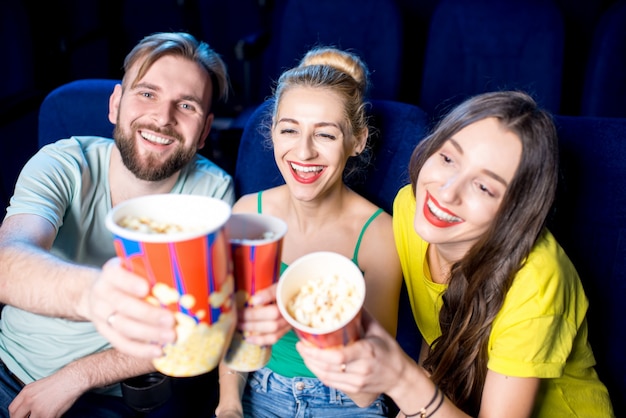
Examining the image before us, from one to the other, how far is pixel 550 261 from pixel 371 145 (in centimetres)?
62

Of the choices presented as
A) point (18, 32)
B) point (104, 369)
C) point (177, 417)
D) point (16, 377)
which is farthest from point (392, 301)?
point (18, 32)

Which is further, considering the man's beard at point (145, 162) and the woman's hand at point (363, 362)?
the man's beard at point (145, 162)

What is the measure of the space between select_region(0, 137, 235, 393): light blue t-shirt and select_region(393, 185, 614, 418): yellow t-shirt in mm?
857

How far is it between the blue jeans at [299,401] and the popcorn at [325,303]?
59 centimetres

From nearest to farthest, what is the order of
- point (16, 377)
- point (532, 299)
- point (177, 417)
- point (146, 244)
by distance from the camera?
point (146, 244) → point (532, 299) → point (177, 417) → point (16, 377)

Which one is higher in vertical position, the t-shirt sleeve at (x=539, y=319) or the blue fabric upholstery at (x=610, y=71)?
the blue fabric upholstery at (x=610, y=71)

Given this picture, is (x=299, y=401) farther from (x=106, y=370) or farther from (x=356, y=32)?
(x=356, y=32)

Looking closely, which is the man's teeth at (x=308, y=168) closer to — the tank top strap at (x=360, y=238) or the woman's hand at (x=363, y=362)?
the tank top strap at (x=360, y=238)

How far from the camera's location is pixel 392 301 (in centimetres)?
133

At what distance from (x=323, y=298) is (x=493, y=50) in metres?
2.25

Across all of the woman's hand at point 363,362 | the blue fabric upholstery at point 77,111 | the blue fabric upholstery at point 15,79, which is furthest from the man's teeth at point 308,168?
the blue fabric upholstery at point 15,79

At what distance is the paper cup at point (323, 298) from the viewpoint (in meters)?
0.79

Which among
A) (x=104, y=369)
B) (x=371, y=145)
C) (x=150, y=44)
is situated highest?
(x=150, y=44)

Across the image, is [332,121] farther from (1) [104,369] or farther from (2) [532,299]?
(1) [104,369]
